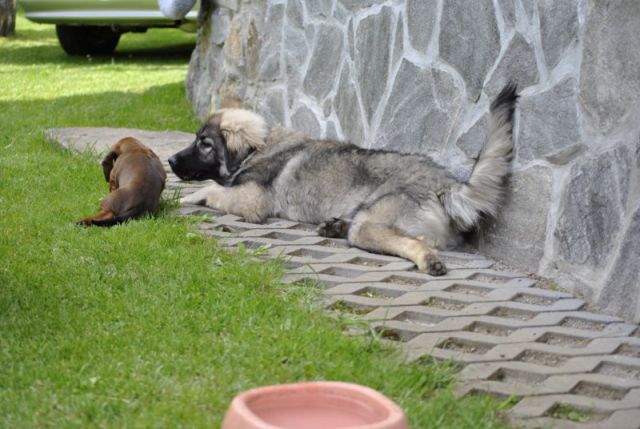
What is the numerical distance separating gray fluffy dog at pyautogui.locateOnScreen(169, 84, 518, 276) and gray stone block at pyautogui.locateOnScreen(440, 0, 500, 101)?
353 mm

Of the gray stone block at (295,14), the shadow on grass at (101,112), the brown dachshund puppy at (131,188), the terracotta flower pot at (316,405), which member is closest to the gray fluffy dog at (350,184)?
the brown dachshund puppy at (131,188)

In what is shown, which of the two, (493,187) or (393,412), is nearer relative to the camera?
(393,412)

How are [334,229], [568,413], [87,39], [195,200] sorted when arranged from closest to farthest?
1. [568,413]
2. [334,229]
3. [195,200]
4. [87,39]

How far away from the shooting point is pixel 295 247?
19.6 ft

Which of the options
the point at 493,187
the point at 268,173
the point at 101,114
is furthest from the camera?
the point at 101,114

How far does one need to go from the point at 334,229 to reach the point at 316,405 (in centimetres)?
317

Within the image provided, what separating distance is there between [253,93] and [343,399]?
6.13 metres

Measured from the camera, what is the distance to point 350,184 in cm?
647

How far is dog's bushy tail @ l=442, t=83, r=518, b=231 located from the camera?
18.3 ft

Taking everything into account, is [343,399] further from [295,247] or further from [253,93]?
[253,93]

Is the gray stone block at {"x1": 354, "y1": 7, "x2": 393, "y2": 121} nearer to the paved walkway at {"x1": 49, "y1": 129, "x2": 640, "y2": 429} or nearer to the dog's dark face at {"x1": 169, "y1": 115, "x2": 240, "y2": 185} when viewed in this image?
the dog's dark face at {"x1": 169, "y1": 115, "x2": 240, "y2": 185}

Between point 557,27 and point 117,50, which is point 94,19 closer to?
point 117,50

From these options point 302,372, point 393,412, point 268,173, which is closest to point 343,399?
point 393,412

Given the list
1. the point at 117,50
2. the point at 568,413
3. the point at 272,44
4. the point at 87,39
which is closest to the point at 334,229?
the point at 568,413
